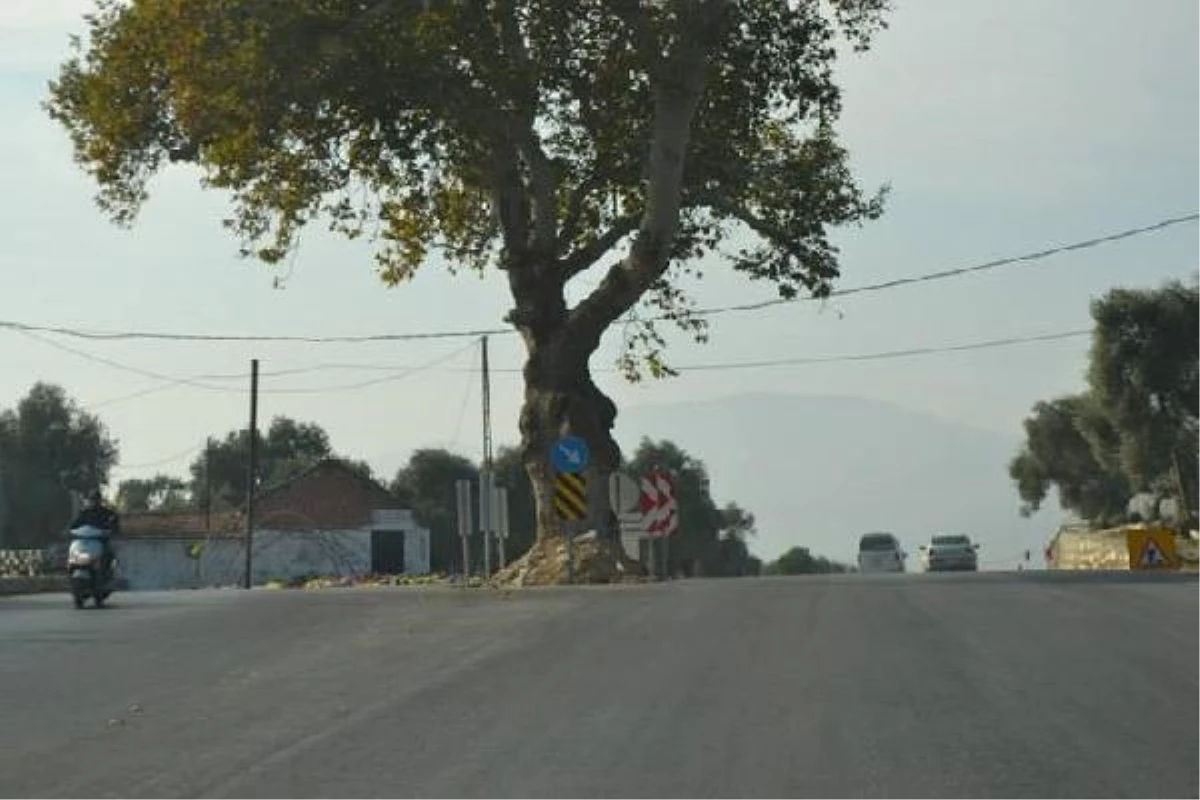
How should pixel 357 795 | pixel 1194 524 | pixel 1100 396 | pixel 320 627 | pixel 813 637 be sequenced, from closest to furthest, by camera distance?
pixel 357 795 < pixel 813 637 < pixel 320 627 < pixel 1194 524 < pixel 1100 396

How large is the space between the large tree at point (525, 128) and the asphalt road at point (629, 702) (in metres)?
10.3

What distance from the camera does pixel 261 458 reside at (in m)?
116

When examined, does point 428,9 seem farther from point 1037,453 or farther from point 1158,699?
point 1037,453

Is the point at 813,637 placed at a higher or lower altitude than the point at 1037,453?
lower

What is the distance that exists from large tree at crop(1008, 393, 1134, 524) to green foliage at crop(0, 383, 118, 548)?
144 feet

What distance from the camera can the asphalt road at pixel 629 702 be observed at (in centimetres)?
841

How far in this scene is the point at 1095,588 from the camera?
18.7 m

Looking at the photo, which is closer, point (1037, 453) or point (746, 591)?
point (746, 591)

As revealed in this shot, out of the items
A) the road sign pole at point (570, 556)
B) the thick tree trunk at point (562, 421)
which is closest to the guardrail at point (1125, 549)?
the thick tree trunk at point (562, 421)

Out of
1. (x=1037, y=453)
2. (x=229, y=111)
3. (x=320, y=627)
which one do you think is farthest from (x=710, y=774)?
(x=1037, y=453)

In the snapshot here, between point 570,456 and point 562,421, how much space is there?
212cm

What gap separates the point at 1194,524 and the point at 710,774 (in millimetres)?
40820

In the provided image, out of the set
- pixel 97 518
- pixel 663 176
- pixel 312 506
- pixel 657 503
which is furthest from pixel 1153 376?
pixel 312 506

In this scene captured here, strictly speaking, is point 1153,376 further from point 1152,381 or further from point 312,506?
point 312,506
